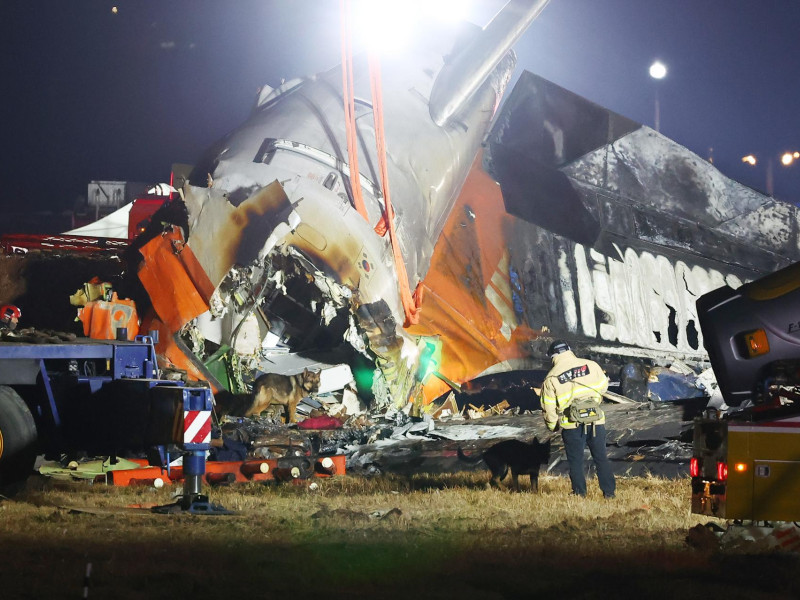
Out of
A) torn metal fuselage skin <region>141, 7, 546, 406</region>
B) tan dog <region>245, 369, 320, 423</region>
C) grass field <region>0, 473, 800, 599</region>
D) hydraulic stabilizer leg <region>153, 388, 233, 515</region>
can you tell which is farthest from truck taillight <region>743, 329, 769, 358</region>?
tan dog <region>245, 369, 320, 423</region>

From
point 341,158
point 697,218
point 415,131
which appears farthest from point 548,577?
point 697,218

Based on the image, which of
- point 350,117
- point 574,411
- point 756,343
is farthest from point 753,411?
point 350,117

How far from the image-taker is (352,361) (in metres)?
15.7

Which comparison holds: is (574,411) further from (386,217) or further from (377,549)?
(386,217)

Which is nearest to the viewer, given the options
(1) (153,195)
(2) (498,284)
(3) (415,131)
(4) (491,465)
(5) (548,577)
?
(5) (548,577)

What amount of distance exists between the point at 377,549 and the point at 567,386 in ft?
11.2

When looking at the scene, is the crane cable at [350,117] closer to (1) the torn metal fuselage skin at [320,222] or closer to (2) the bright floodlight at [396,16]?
(1) the torn metal fuselage skin at [320,222]

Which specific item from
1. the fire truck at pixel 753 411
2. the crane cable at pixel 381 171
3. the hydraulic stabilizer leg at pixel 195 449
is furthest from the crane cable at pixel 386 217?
the fire truck at pixel 753 411

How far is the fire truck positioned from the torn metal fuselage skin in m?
9.20

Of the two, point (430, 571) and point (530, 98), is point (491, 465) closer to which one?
point (430, 571)

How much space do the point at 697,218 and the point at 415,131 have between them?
7562 millimetres

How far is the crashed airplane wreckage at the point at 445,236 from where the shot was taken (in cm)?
1414

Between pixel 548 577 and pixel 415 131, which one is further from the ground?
pixel 415 131

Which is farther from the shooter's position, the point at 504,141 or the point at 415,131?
the point at 504,141
